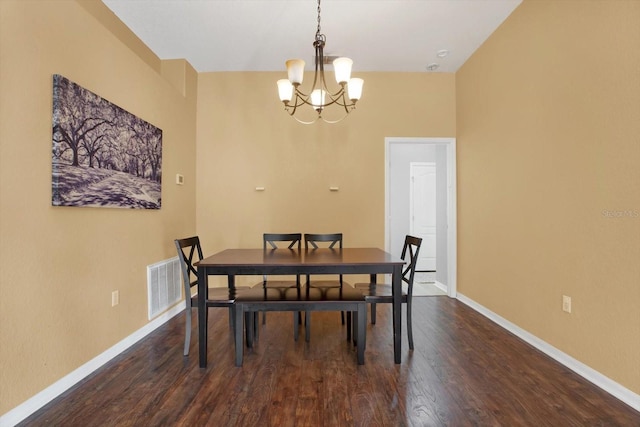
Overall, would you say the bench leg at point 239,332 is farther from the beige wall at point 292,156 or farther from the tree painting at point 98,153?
the beige wall at point 292,156

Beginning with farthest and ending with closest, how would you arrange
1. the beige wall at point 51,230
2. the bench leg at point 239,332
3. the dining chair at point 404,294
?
the dining chair at point 404,294 < the bench leg at point 239,332 < the beige wall at point 51,230

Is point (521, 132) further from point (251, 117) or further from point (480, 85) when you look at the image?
point (251, 117)

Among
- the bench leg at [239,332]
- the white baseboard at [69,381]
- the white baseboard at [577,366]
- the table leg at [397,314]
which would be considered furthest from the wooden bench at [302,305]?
the white baseboard at [577,366]

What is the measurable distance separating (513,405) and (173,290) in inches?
123

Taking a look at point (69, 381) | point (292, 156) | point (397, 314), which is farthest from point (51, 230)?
point (292, 156)

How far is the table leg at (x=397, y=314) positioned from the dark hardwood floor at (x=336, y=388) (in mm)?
99

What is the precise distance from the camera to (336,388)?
76.5 inches

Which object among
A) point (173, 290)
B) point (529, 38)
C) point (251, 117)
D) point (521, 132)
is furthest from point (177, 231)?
point (529, 38)

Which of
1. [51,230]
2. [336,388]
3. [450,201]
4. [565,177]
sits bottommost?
[336,388]

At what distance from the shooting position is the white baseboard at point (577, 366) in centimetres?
181

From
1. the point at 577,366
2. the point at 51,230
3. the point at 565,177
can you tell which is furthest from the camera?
the point at 565,177

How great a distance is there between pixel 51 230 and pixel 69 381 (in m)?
0.97

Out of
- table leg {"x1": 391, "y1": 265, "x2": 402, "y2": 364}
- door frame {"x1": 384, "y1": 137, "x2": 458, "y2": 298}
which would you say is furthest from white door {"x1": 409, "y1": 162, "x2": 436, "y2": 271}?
table leg {"x1": 391, "y1": 265, "x2": 402, "y2": 364}

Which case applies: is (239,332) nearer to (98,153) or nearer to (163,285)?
(163,285)
